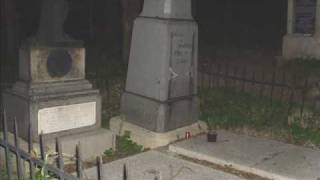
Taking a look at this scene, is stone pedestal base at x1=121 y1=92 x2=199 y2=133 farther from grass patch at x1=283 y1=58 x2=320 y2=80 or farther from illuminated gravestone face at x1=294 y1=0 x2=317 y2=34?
illuminated gravestone face at x1=294 y1=0 x2=317 y2=34

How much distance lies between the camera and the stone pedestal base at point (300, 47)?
9828 mm

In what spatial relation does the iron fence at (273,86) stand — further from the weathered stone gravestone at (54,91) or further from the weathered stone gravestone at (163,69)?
the weathered stone gravestone at (54,91)

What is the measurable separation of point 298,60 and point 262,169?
5721 mm

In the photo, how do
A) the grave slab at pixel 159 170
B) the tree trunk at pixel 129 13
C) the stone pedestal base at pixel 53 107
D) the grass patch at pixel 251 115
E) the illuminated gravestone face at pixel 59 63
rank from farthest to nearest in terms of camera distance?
1. the tree trunk at pixel 129 13
2. the grass patch at pixel 251 115
3. the illuminated gravestone face at pixel 59 63
4. the stone pedestal base at pixel 53 107
5. the grave slab at pixel 159 170

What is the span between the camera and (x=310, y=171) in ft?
14.8

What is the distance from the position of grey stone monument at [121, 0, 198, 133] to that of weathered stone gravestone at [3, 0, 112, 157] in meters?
0.58

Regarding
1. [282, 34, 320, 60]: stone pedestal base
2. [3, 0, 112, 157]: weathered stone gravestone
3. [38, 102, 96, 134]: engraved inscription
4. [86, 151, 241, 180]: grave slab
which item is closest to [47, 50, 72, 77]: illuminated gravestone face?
[3, 0, 112, 157]: weathered stone gravestone

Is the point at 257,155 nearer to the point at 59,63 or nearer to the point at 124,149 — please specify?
the point at 124,149

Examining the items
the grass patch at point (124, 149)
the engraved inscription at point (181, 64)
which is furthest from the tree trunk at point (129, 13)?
the grass patch at point (124, 149)

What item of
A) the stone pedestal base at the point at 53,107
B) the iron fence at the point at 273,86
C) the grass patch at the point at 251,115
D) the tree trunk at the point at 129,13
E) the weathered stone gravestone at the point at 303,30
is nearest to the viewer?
the stone pedestal base at the point at 53,107

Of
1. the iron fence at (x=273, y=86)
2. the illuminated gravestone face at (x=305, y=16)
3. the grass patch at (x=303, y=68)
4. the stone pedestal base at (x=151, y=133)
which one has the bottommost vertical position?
the stone pedestal base at (x=151, y=133)

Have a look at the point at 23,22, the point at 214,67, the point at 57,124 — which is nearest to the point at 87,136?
the point at 57,124

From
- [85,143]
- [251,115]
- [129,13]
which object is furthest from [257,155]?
[129,13]

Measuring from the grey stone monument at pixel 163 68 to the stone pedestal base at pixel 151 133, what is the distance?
0.05m
